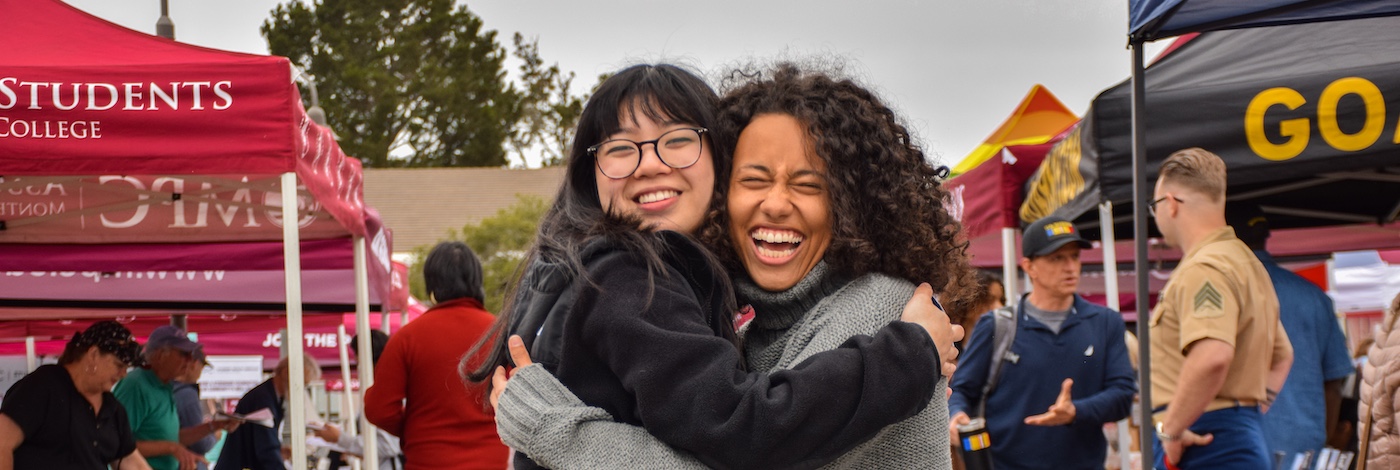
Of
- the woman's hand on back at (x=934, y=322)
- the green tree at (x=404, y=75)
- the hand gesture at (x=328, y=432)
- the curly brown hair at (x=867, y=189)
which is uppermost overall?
the green tree at (x=404, y=75)

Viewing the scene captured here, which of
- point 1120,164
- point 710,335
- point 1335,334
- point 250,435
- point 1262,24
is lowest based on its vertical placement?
point 250,435

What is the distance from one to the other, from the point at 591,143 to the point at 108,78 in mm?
2612

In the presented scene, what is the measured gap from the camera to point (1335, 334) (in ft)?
16.2

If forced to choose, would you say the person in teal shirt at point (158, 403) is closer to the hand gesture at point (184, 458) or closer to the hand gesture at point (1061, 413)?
the hand gesture at point (184, 458)

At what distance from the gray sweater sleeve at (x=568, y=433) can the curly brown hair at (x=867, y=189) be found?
434mm

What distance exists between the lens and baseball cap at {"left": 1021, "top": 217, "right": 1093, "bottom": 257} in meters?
5.48

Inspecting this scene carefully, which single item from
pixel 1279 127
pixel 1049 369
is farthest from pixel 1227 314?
pixel 1049 369

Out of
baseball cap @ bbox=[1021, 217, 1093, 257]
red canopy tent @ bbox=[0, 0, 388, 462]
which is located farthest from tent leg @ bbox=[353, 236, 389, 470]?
baseball cap @ bbox=[1021, 217, 1093, 257]

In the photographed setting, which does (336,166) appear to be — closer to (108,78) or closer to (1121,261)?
(108,78)

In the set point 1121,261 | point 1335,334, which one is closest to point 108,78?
point 1335,334

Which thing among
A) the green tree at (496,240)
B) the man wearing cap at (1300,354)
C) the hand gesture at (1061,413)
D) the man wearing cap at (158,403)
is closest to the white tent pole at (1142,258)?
the man wearing cap at (1300,354)

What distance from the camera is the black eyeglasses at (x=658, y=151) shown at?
2420 mm

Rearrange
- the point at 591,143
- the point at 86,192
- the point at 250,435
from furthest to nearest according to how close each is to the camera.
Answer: the point at 250,435 → the point at 86,192 → the point at 591,143

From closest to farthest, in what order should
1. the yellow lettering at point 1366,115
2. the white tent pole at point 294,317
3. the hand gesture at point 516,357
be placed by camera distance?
1. the hand gesture at point 516,357
2. the yellow lettering at point 1366,115
3. the white tent pole at point 294,317
